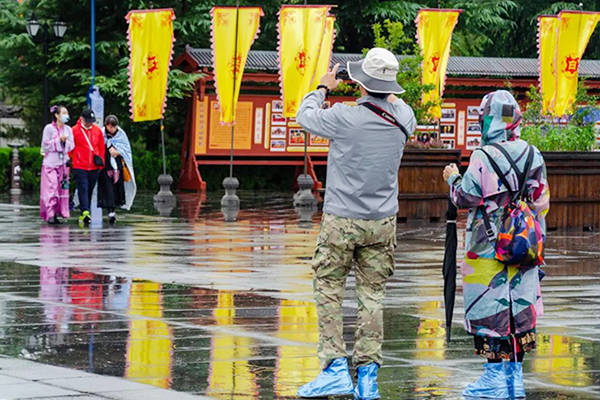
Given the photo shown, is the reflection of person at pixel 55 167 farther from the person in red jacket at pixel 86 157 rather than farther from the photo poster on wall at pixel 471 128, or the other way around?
the photo poster on wall at pixel 471 128

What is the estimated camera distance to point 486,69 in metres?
35.8

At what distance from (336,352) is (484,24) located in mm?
35768

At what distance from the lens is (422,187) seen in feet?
77.8

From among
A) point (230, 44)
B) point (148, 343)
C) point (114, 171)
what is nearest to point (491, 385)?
point (148, 343)

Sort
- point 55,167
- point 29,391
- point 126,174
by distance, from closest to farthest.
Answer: point 29,391 < point 55,167 < point 126,174

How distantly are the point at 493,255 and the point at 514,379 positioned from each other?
0.67 meters

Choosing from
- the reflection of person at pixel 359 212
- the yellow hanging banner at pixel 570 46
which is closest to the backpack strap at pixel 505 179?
the reflection of person at pixel 359 212

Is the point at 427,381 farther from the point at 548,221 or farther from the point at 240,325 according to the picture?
the point at 548,221

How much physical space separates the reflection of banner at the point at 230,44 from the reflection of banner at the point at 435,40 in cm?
333

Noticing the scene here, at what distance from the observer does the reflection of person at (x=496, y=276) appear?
7816 mm

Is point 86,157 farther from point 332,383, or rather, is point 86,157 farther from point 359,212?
point 332,383

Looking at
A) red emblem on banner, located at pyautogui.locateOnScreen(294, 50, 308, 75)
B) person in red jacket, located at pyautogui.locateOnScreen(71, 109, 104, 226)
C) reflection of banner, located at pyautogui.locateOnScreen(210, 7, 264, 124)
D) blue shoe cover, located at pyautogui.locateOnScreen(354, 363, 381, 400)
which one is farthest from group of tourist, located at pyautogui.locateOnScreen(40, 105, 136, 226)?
blue shoe cover, located at pyautogui.locateOnScreen(354, 363, 381, 400)

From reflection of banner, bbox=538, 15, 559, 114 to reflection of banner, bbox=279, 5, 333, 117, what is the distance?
4375mm

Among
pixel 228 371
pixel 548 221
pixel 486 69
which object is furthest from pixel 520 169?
pixel 486 69
